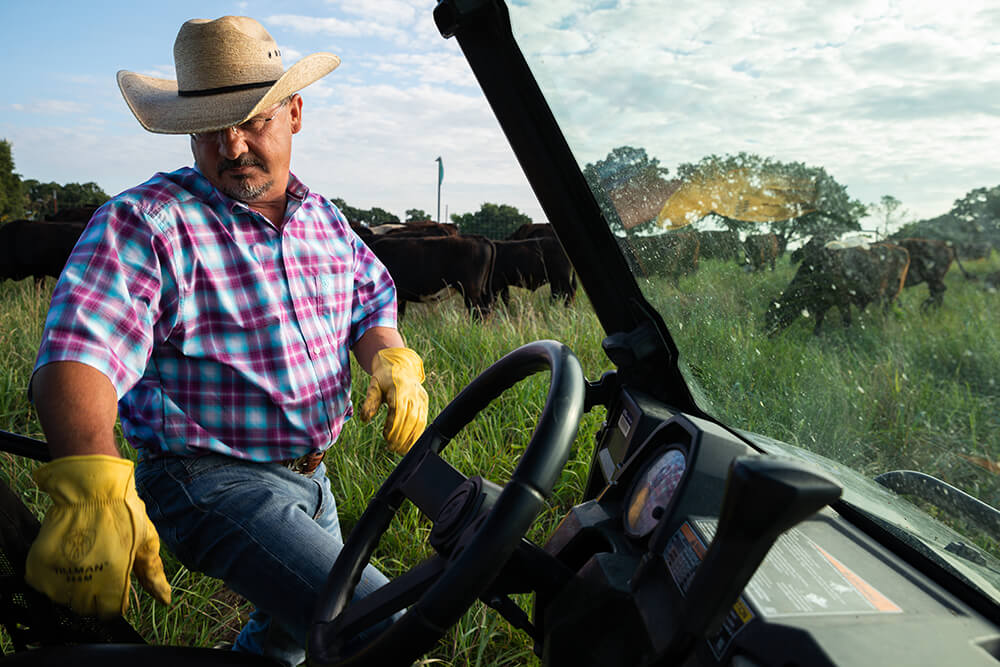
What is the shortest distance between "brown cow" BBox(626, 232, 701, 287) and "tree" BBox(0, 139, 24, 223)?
34.8m

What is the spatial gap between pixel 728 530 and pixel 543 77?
3.60 feet

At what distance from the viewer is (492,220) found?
1257 inches

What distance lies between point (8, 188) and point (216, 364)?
3715 centimetres

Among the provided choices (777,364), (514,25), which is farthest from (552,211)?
(777,364)

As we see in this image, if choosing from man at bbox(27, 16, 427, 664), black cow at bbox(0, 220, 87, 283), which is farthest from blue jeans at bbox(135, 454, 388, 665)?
black cow at bbox(0, 220, 87, 283)

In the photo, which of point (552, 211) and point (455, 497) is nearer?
point (455, 497)

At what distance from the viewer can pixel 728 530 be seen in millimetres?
729

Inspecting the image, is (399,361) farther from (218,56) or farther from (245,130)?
(218,56)

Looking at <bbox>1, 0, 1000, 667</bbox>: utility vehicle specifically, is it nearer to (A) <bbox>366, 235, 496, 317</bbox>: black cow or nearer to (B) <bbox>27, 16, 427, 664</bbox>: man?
(B) <bbox>27, 16, 427, 664</bbox>: man

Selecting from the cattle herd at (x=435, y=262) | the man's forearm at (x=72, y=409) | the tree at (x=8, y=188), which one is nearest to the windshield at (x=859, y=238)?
the man's forearm at (x=72, y=409)

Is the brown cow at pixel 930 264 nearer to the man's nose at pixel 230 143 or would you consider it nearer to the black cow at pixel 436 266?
the man's nose at pixel 230 143

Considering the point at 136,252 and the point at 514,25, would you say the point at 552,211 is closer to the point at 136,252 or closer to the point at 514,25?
the point at 514,25

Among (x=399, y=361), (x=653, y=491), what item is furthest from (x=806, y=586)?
(x=399, y=361)

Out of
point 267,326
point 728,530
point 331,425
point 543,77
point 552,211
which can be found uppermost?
point 543,77
